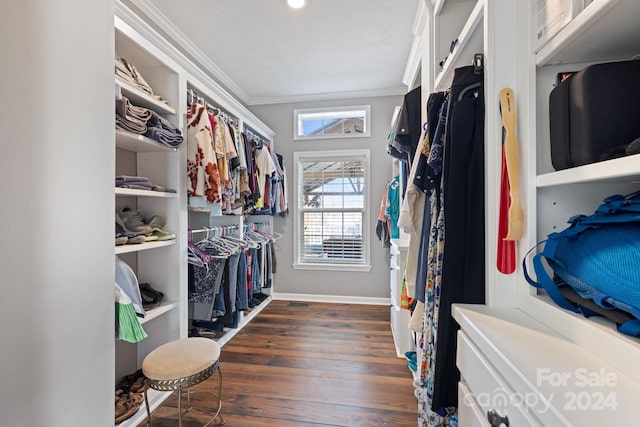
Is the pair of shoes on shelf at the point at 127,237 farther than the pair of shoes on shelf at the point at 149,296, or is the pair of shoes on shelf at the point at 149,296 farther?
the pair of shoes on shelf at the point at 149,296

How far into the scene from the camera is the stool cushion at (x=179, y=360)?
1343 millimetres

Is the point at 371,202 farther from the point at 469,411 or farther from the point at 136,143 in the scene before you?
the point at 469,411

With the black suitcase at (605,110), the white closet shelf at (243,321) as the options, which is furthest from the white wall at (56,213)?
the white closet shelf at (243,321)

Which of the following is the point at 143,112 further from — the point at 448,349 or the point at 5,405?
the point at 448,349

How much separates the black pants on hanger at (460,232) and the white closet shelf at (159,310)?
160cm

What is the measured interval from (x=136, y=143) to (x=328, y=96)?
2509mm

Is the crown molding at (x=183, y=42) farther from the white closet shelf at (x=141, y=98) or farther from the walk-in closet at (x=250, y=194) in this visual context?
the white closet shelf at (x=141, y=98)

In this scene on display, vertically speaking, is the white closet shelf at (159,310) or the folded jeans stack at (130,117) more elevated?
the folded jeans stack at (130,117)

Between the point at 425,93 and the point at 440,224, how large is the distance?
3.12 feet

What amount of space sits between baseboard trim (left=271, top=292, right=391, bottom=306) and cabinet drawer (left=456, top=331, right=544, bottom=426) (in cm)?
287

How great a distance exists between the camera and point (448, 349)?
0.92 meters

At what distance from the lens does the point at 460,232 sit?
92cm

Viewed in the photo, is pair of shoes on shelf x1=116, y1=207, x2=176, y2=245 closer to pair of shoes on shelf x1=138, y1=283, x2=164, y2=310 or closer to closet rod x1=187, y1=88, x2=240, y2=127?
pair of shoes on shelf x1=138, y1=283, x2=164, y2=310

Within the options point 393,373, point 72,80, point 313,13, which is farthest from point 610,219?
point 313,13
